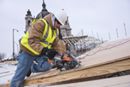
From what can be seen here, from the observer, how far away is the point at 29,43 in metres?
3.73

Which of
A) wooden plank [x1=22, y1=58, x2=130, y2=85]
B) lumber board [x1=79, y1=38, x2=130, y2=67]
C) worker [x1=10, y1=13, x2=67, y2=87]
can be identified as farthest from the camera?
worker [x1=10, y1=13, x2=67, y2=87]

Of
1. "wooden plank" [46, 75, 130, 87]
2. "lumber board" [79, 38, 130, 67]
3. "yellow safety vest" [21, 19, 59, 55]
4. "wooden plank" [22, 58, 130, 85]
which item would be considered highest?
"yellow safety vest" [21, 19, 59, 55]

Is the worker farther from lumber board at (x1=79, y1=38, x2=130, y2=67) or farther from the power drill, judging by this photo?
lumber board at (x1=79, y1=38, x2=130, y2=67)

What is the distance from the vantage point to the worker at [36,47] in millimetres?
3742

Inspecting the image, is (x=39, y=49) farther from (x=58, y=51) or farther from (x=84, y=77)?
(x=84, y=77)

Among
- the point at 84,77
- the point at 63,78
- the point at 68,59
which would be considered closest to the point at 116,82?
the point at 84,77

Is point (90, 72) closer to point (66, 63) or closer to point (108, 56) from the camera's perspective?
point (66, 63)

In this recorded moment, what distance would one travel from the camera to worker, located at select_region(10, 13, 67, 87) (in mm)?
3742

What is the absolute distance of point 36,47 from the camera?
3.74m

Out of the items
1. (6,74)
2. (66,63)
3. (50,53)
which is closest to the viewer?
(66,63)

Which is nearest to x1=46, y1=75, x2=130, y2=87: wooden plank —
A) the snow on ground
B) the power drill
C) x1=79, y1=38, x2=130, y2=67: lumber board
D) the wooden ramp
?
the wooden ramp

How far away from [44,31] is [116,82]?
140cm

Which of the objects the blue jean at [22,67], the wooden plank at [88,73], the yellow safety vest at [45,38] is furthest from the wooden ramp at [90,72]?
the yellow safety vest at [45,38]

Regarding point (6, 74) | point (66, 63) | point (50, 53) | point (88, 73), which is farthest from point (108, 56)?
point (6, 74)
